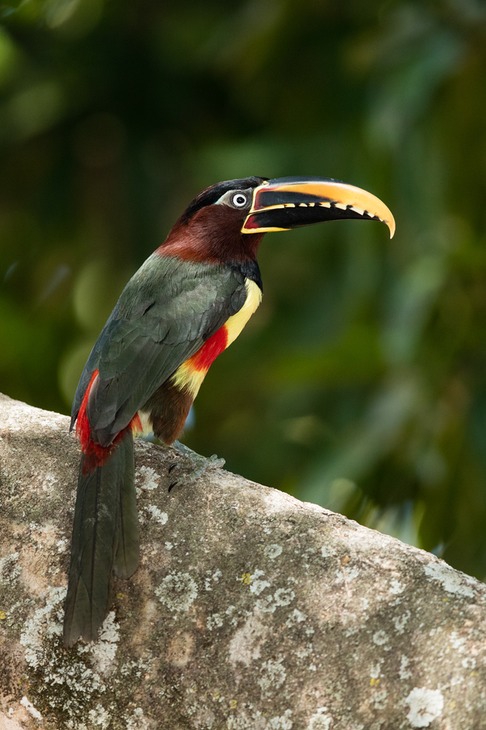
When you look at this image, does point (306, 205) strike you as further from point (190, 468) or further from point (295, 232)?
point (295, 232)

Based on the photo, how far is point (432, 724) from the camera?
2.15 meters

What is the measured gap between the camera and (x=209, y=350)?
3609mm

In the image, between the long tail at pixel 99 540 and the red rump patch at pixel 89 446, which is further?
the red rump patch at pixel 89 446

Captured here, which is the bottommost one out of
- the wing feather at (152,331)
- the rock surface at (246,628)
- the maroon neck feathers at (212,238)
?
the rock surface at (246,628)

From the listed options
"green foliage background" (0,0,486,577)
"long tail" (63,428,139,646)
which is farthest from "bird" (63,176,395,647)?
"green foliage background" (0,0,486,577)

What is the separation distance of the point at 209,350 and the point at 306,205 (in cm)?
58

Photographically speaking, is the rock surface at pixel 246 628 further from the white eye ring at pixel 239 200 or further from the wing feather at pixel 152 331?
the white eye ring at pixel 239 200

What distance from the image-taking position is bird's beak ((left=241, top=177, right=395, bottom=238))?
144 inches

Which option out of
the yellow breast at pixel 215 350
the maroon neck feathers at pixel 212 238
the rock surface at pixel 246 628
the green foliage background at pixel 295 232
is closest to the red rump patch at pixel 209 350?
the yellow breast at pixel 215 350

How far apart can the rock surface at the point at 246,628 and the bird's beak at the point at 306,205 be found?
1.24 m

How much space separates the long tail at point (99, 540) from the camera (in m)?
2.46

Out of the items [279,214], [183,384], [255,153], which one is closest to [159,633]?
[183,384]

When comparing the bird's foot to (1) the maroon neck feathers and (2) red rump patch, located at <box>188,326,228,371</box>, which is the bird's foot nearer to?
(2) red rump patch, located at <box>188,326,228,371</box>

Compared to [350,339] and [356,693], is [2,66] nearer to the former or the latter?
[350,339]
